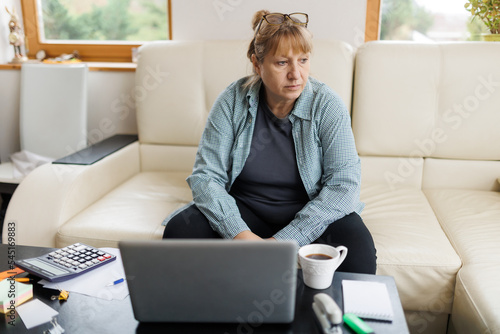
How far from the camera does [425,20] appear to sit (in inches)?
99.7

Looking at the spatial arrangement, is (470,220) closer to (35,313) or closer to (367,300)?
(367,300)

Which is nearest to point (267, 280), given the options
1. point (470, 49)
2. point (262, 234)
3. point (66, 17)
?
point (262, 234)

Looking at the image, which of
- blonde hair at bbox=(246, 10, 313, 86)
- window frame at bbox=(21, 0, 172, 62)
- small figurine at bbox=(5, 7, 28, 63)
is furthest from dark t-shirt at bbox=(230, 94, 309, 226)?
small figurine at bbox=(5, 7, 28, 63)

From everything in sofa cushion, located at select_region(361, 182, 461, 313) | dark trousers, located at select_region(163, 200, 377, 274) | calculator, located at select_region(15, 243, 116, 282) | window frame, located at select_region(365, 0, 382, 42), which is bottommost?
sofa cushion, located at select_region(361, 182, 461, 313)

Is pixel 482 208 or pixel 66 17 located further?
pixel 66 17

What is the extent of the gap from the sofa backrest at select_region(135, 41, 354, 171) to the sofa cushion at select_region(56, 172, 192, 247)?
0.21 metres

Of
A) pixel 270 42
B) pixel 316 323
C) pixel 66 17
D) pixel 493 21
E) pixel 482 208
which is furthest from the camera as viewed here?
pixel 66 17

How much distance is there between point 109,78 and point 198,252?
77.3 inches

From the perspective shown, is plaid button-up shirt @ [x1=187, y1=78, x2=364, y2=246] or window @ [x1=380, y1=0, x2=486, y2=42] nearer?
plaid button-up shirt @ [x1=187, y1=78, x2=364, y2=246]

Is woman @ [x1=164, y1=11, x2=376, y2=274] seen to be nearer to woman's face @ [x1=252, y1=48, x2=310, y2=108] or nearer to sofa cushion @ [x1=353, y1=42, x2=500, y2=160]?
woman's face @ [x1=252, y1=48, x2=310, y2=108]

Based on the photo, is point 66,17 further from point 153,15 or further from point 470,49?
point 470,49

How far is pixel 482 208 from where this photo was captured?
188 cm

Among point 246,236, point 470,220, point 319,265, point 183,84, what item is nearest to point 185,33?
point 183,84

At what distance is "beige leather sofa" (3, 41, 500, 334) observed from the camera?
63.0 inches
